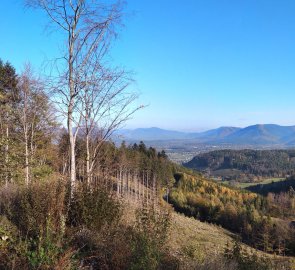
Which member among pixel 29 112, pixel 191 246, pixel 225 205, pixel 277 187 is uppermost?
pixel 29 112

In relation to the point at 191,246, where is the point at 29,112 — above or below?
above

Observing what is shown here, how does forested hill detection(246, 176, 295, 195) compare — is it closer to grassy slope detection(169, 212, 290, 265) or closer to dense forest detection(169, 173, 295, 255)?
dense forest detection(169, 173, 295, 255)

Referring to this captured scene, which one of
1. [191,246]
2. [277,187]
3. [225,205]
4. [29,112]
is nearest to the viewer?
[191,246]

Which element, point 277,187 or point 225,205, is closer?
point 225,205

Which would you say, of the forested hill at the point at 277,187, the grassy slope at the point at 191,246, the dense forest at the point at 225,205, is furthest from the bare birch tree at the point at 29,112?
the forested hill at the point at 277,187

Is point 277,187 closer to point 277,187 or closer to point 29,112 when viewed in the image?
point 277,187

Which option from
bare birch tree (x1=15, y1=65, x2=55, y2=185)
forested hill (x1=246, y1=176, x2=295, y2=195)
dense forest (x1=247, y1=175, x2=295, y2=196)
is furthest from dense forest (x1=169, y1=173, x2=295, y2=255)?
bare birch tree (x1=15, y1=65, x2=55, y2=185)

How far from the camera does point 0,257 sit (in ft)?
16.4

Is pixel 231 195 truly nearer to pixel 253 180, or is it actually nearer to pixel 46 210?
pixel 253 180

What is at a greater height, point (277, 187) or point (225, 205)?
point (225, 205)

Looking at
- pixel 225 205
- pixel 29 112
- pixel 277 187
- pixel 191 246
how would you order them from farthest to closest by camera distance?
pixel 277 187 → pixel 225 205 → pixel 29 112 → pixel 191 246

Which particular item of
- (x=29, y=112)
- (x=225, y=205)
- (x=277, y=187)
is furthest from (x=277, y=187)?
(x=29, y=112)

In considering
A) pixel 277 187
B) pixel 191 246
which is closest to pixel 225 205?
pixel 277 187

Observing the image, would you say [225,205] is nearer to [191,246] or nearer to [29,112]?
[29,112]
